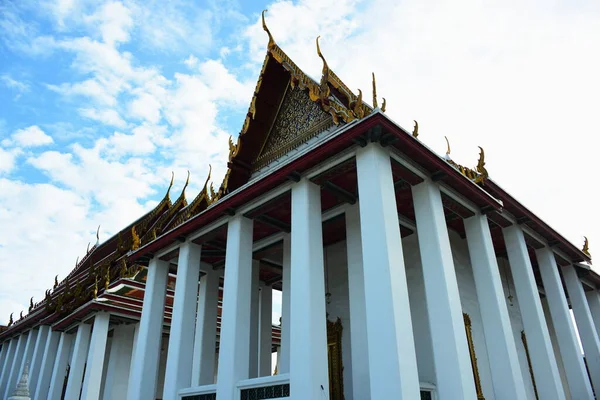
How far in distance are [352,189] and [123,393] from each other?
9406 millimetres

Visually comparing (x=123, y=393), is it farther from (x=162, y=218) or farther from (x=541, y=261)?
(x=541, y=261)

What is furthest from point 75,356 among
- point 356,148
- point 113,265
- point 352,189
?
point 356,148

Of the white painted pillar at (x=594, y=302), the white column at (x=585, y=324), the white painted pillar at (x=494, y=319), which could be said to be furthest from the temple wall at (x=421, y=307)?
the white painted pillar at (x=594, y=302)

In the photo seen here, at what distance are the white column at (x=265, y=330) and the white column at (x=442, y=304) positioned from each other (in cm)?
542

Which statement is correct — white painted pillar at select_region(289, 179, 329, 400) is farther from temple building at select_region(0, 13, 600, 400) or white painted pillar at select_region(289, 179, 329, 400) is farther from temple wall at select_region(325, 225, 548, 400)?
temple wall at select_region(325, 225, 548, 400)

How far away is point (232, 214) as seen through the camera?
8148 millimetres

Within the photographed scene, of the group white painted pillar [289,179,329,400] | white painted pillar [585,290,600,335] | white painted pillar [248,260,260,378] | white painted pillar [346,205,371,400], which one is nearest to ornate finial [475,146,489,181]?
white painted pillar [346,205,371,400]

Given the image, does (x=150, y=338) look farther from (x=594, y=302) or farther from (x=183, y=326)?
(x=594, y=302)

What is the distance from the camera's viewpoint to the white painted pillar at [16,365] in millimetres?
17609

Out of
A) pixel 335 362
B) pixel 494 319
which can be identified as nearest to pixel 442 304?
pixel 494 319

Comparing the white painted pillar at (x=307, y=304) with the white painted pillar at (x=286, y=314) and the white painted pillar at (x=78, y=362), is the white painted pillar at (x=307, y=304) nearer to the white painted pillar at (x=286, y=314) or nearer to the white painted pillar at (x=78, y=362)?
the white painted pillar at (x=286, y=314)

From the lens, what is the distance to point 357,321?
6.86 meters

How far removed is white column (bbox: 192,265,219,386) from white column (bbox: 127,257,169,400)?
29.1 inches

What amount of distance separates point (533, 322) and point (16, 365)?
18.2 metres
